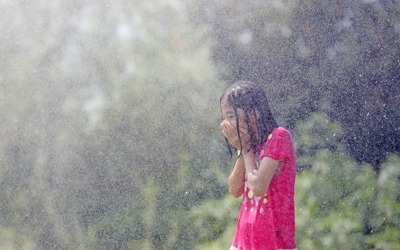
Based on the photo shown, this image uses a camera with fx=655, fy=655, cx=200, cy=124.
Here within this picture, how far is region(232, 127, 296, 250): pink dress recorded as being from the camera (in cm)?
175

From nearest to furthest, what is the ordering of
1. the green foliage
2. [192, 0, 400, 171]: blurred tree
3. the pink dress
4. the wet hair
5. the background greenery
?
the pink dress < the wet hair < the green foliage < the background greenery < [192, 0, 400, 171]: blurred tree

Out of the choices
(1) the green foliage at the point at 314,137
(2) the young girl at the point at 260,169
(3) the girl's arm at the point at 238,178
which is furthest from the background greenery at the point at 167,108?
(2) the young girl at the point at 260,169

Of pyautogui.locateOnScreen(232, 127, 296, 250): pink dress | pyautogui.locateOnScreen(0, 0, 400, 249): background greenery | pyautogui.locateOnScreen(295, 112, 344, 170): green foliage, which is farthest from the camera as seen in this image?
pyautogui.locateOnScreen(0, 0, 400, 249): background greenery

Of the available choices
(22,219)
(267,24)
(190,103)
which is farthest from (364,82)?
(22,219)

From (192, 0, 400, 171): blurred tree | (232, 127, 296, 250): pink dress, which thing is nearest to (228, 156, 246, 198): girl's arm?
(232, 127, 296, 250): pink dress

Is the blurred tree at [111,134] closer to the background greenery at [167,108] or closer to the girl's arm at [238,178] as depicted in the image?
the background greenery at [167,108]

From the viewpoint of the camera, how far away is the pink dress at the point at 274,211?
1751 mm

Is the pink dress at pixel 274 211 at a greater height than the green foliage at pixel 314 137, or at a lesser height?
lesser

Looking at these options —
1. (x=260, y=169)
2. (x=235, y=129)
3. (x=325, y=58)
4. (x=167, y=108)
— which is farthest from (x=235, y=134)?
(x=325, y=58)

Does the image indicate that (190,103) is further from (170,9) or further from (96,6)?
(96,6)

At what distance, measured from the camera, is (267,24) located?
5.25 meters

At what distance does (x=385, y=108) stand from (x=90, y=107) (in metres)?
2.29

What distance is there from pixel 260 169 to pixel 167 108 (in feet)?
10.8

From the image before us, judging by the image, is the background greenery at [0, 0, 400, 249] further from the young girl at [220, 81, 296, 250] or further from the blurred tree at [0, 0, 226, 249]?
the young girl at [220, 81, 296, 250]
